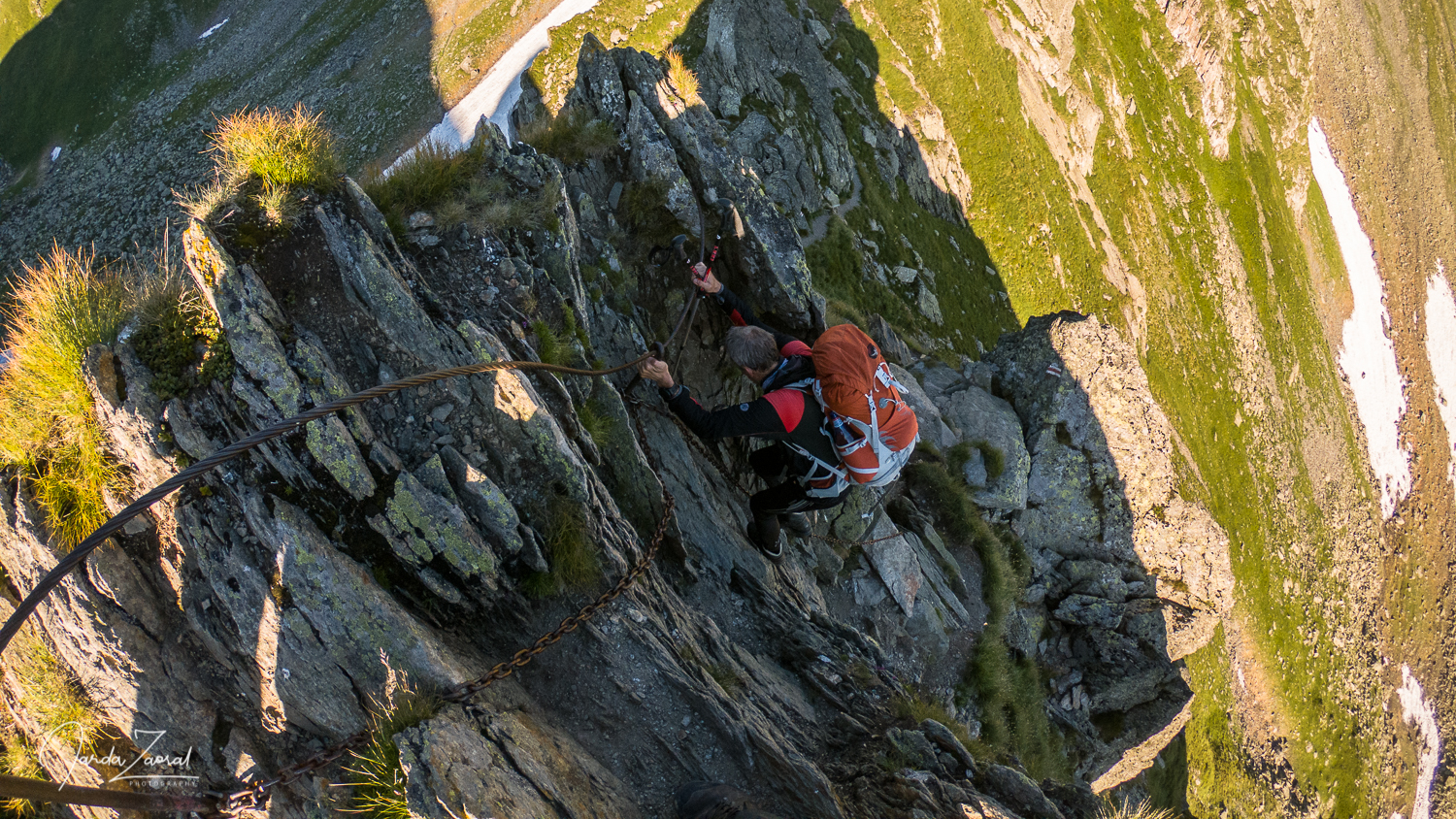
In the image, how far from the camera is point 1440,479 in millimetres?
56125

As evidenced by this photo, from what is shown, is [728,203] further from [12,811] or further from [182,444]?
[12,811]

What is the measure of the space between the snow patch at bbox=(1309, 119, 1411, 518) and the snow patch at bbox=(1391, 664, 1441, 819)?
44.1 feet

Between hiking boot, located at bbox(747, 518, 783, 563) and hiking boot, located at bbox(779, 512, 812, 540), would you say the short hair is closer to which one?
hiking boot, located at bbox(747, 518, 783, 563)

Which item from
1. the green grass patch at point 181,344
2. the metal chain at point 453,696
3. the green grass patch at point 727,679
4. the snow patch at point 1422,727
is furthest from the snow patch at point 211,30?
the snow patch at point 1422,727

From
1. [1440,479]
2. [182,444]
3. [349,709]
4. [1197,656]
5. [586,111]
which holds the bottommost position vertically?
[1440,479]

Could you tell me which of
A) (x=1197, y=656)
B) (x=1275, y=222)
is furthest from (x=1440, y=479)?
(x=1197, y=656)

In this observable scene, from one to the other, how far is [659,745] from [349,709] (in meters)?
3.06

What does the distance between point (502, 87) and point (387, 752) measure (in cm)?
3440

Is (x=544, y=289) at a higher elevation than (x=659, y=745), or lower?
higher

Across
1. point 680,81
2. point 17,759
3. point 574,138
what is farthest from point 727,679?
point 680,81

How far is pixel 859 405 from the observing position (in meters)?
8.52

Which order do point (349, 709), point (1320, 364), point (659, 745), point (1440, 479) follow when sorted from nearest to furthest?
1. point (349, 709)
2. point (659, 745)
3. point (1320, 364)
4. point (1440, 479)
